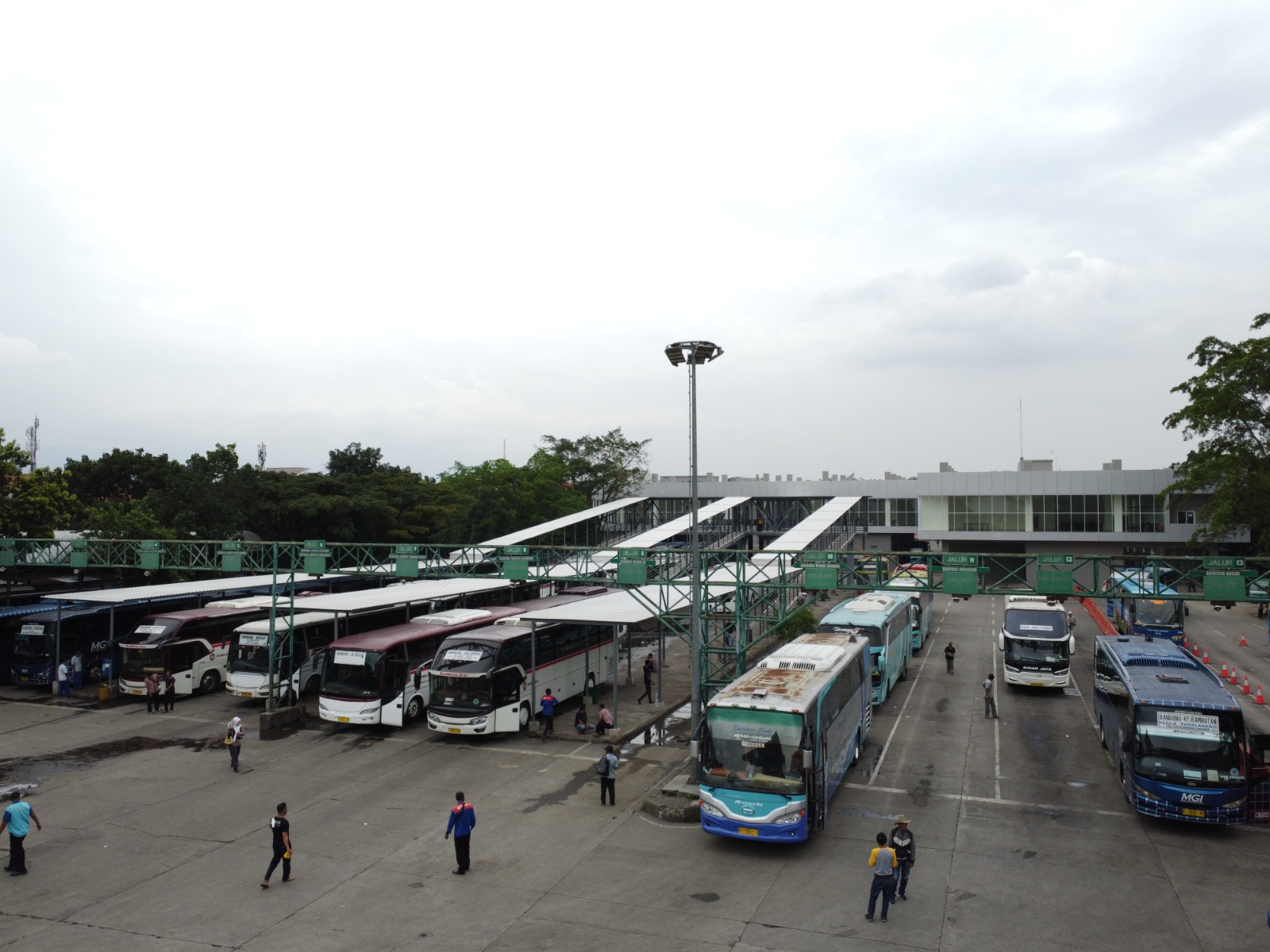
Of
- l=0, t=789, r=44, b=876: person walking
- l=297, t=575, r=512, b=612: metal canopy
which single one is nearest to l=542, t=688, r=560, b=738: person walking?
l=297, t=575, r=512, b=612: metal canopy

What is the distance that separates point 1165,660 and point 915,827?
7937mm

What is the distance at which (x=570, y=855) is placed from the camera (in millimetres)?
15094

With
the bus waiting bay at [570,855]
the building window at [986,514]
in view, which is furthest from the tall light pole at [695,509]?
the building window at [986,514]

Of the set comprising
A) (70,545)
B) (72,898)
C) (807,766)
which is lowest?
(72,898)

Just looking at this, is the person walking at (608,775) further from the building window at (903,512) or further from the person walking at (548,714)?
the building window at (903,512)

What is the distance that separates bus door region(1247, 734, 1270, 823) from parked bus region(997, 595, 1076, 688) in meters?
12.3

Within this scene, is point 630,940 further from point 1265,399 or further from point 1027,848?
point 1265,399

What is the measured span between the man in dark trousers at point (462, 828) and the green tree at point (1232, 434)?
39717mm

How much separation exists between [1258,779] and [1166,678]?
106 inches

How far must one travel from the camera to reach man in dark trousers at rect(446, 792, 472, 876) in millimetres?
13984

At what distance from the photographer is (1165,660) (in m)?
→ 19.5

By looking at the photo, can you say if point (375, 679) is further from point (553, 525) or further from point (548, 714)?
point (553, 525)

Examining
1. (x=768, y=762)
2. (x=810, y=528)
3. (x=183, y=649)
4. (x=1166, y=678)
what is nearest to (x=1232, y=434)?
(x=810, y=528)

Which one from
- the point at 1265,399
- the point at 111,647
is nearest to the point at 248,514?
the point at 111,647
